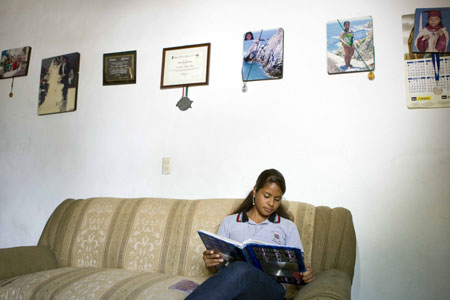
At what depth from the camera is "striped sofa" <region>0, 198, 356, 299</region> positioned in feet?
5.28

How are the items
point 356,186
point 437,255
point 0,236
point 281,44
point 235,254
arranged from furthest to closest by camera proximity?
point 0,236
point 281,44
point 356,186
point 437,255
point 235,254

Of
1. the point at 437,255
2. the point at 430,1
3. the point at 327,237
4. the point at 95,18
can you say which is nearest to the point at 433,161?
the point at 437,255

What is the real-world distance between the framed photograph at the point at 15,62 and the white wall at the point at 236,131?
2.9 inches

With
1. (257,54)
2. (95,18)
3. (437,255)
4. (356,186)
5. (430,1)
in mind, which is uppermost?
(95,18)

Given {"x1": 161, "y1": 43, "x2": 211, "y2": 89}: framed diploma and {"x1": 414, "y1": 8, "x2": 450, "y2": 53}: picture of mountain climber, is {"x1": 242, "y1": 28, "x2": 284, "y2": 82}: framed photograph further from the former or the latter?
{"x1": 414, "y1": 8, "x2": 450, "y2": 53}: picture of mountain climber

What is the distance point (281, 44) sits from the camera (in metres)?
2.25

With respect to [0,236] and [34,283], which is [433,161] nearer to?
[34,283]

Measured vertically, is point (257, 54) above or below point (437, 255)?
above

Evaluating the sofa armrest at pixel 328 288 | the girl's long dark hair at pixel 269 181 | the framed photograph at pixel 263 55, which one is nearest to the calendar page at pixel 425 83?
the framed photograph at pixel 263 55

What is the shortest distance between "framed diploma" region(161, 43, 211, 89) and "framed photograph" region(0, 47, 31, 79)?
1253mm

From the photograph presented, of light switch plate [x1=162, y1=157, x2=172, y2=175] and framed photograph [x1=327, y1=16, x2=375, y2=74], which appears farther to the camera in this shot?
light switch plate [x1=162, y1=157, x2=172, y2=175]

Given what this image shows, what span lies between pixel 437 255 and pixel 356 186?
497mm

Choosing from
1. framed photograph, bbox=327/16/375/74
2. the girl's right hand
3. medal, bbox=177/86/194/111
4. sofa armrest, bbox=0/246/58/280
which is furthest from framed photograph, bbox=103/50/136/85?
the girl's right hand

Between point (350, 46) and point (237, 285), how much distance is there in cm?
151
